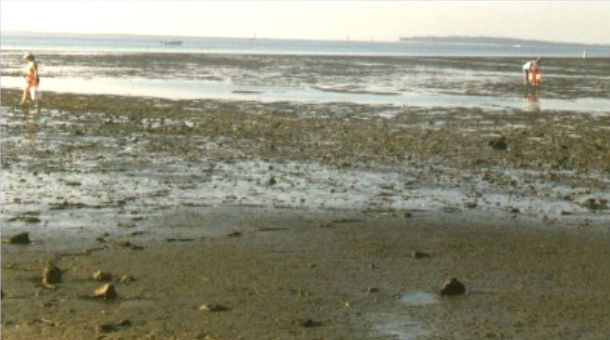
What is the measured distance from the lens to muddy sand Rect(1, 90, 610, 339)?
7.79m

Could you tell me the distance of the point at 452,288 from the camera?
8656 millimetres

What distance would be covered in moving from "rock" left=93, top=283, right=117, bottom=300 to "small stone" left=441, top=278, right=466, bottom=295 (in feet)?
9.06

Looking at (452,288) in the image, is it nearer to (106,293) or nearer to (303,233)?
(106,293)

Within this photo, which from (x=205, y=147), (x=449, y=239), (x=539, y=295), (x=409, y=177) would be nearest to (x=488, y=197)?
(x=409, y=177)

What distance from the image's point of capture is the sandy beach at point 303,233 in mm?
7797

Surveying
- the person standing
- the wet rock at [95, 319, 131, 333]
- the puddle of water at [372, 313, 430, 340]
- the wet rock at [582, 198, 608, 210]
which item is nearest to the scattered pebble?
the wet rock at [95, 319, 131, 333]

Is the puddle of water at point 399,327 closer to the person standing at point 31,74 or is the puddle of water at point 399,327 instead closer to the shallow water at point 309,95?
the person standing at point 31,74

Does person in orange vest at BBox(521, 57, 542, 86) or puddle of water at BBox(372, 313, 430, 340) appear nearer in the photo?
puddle of water at BBox(372, 313, 430, 340)

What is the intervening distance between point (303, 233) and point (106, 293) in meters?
3.56

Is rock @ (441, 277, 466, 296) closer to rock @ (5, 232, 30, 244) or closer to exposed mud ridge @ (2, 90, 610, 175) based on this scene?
rock @ (5, 232, 30, 244)

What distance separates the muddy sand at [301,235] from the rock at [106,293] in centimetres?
5

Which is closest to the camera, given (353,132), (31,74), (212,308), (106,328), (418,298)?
(106,328)

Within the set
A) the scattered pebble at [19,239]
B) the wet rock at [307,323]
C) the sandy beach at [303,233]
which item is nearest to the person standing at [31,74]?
the sandy beach at [303,233]

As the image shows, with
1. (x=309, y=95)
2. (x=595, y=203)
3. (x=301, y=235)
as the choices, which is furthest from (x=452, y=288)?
(x=309, y=95)
